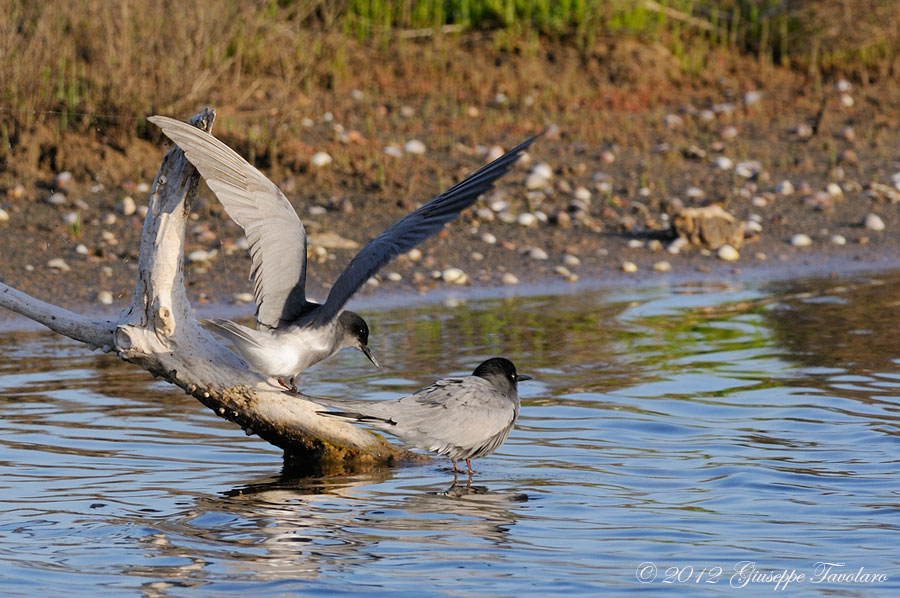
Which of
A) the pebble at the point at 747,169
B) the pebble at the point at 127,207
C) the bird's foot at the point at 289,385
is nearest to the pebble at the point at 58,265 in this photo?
the pebble at the point at 127,207

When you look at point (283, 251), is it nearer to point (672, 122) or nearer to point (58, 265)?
point (58, 265)

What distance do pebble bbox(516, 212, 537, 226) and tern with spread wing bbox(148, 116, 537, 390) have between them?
5037 mm

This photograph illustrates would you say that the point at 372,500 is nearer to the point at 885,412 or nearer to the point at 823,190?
the point at 885,412

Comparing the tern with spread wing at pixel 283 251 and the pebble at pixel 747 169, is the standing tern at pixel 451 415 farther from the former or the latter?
the pebble at pixel 747 169

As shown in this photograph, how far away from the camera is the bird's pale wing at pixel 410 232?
17.9ft

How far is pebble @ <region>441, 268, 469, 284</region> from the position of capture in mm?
10070

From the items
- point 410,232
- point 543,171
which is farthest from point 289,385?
point 543,171

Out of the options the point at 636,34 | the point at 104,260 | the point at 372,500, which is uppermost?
the point at 636,34

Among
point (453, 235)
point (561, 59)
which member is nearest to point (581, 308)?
point (453, 235)

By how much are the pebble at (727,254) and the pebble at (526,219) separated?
1.58 metres

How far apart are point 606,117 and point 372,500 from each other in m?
8.01

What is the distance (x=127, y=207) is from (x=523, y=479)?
5.28 m

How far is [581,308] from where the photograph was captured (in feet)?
31.4

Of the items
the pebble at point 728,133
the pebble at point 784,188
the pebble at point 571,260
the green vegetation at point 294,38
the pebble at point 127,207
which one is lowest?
the pebble at point 571,260
